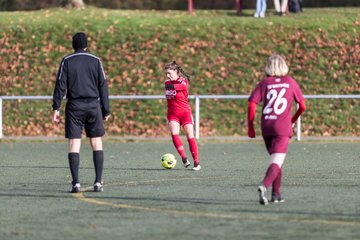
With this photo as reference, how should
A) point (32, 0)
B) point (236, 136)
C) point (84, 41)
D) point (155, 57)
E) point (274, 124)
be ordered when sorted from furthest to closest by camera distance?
point (32, 0) → point (155, 57) → point (236, 136) → point (84, 41) → point (274, 124)

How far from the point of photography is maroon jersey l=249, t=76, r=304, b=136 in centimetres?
1287

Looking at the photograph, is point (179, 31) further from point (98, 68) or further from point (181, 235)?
point (181, 235)

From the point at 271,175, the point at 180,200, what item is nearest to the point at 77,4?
the point at 180,200

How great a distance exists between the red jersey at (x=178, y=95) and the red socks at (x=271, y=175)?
670 cm

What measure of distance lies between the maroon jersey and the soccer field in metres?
0.86

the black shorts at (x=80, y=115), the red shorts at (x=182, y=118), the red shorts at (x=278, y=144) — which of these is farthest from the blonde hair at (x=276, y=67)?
the red shorts at (x=182, y=118)

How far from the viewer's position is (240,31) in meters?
37.1

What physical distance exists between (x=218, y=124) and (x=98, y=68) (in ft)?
55.0

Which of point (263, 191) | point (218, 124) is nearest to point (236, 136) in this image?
point (218, 124)

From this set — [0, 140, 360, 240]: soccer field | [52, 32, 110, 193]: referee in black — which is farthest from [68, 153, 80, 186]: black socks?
[0, 140, 360, 240]: soccer field

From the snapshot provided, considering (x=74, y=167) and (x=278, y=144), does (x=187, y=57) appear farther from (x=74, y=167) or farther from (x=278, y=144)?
(x=278, y=144)

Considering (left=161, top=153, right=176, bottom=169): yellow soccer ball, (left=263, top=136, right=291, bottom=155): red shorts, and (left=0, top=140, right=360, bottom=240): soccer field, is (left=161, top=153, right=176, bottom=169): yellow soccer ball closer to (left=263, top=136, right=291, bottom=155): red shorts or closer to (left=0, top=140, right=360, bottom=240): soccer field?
(left=0, top=140, right=360, bottom=240): soccer field

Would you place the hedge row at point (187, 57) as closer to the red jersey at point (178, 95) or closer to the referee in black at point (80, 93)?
the red jersey at point (178, 95)

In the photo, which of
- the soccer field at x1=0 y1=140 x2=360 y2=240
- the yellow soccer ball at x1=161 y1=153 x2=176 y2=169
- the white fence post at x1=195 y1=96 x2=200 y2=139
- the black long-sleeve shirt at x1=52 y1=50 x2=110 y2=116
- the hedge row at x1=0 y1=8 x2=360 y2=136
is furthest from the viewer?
the hedge row at x1=0 y1=8 x2=360 y2=136
